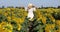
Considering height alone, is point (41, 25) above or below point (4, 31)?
below

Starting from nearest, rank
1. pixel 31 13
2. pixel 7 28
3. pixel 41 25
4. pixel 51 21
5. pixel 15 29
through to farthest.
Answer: pixel 7 28
pixel 15 29
pixel 41 25
pixel 51 21
pixel 31 13

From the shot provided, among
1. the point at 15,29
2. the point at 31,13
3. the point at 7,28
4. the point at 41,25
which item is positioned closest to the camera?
the point at 7,28

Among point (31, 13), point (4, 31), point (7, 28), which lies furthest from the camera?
point (31, 13)

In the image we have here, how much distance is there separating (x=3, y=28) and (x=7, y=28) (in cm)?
27

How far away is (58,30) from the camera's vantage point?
8773mm

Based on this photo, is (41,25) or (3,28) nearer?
(3,28)

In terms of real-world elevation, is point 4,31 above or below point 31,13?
above

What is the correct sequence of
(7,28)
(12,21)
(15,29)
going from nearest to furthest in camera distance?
(7,28), (15,29), (12,21)

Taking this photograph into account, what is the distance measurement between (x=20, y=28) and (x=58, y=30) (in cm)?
118

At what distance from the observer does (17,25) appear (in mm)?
8758

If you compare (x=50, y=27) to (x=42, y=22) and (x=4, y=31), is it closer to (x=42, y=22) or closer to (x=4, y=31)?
(x=42, y=22)

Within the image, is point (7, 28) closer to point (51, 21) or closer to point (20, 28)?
point (20, 28)

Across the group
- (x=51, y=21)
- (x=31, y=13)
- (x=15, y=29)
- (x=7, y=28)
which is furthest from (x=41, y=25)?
(x=31, y=13)

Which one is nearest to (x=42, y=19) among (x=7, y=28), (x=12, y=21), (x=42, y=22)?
(x=42, y=22)
